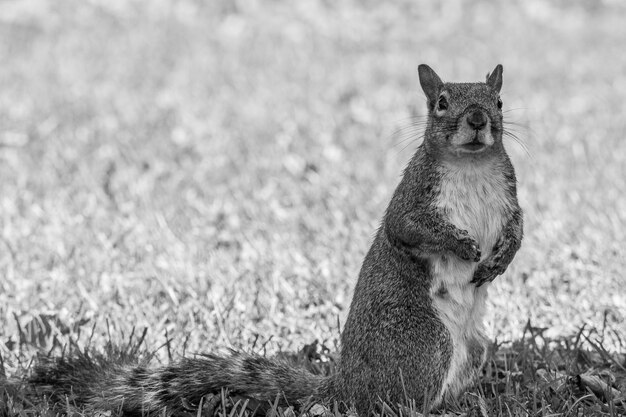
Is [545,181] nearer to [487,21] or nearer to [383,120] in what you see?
[383,120]

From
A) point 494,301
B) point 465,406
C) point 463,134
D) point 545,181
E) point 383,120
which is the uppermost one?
point 383,120

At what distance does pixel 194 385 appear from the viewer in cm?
331

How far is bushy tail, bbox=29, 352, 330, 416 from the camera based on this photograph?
10.9 ft

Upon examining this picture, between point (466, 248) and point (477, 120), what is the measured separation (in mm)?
384

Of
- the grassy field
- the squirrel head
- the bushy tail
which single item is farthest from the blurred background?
the squirrel head

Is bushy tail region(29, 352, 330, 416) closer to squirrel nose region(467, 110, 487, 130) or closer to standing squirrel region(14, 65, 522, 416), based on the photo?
standing squirrel region(14, 65, 522, 416)

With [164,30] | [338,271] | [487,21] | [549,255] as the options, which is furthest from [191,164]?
[487,21]

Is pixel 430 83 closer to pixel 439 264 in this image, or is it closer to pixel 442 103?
pixel 442 103

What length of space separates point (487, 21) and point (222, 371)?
8520 mm

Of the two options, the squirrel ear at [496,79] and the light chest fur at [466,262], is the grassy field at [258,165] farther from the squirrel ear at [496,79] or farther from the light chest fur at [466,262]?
the squirrel ear at [496,79]

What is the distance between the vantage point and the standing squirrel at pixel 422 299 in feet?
10.4

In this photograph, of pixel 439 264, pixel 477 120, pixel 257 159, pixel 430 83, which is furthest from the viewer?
pixel 257 159

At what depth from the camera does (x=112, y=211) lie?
19.1ft

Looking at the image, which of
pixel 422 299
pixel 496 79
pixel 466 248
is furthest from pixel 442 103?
pixel 422 299
